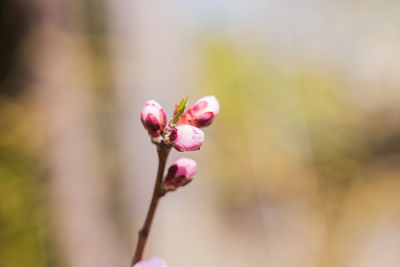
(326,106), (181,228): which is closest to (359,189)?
(326,106)

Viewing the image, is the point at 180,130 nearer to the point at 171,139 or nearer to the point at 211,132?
the point at 171,139

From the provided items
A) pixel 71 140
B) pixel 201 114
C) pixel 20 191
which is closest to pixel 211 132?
pixel 71 140

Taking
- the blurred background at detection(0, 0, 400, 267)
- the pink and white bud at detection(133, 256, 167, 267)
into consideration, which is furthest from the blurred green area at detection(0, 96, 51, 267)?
the pink and white bud at detection(133, 256, 167, 267)

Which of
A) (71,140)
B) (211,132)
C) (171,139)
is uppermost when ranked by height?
(171,139)

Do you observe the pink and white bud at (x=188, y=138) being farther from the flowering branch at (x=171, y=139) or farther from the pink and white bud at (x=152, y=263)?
the pink and white bud at (x=152, y=263)

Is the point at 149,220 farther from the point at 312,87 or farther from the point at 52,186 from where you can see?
the point at 312,87

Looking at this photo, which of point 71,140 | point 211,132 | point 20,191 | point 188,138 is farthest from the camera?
point 211,132
